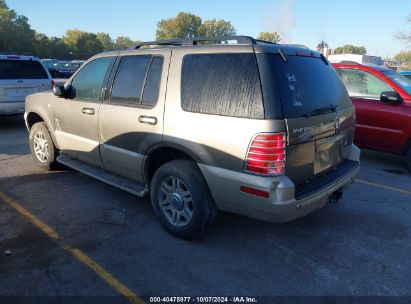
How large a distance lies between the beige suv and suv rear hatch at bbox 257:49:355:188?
0.01 m

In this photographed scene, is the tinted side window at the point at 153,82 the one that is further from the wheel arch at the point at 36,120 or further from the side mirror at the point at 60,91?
the wheel arch at the point at 36,120

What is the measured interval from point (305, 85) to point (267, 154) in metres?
0.89

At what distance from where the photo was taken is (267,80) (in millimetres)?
3037

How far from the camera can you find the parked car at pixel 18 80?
8.69m

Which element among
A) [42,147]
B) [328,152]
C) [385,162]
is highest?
[328,152]

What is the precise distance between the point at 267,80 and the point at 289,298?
69.3 inches

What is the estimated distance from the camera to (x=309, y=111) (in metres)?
3.33

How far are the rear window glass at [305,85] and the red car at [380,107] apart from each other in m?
2.71

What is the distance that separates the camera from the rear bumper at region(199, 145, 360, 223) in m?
3.03

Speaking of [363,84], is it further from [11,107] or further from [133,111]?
[11,107]

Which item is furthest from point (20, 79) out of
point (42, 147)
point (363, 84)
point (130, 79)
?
point (363, 84)

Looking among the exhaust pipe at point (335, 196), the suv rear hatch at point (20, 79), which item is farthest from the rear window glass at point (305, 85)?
the suv rear hatch at point (20, 79)

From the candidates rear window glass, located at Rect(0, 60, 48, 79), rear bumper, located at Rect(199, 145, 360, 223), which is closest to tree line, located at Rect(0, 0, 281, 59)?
rear window glass, located at Rect(0, 60, 48, 79)

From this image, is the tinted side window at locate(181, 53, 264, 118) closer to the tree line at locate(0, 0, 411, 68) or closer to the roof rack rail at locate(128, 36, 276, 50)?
the roof rack rail at locate(128, 36, 276, 50)
